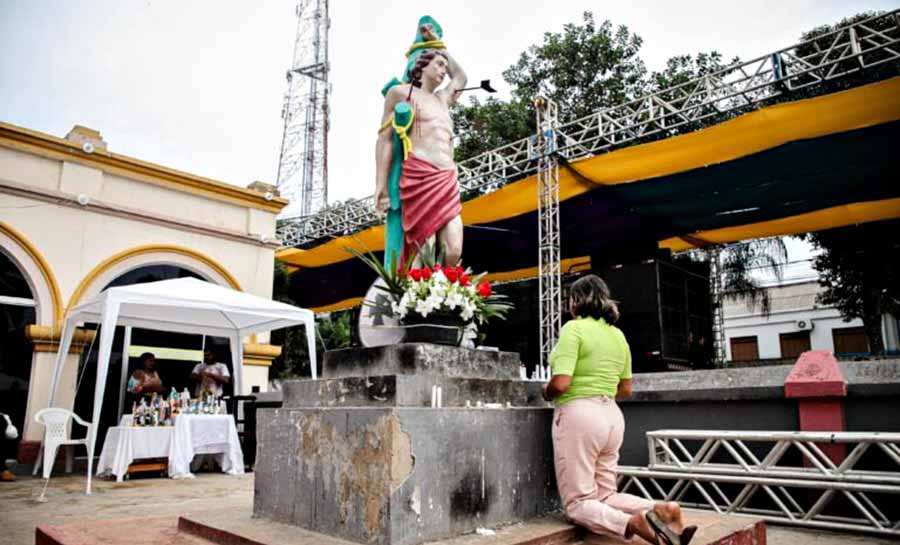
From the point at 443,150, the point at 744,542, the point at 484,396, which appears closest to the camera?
the point at 744,542

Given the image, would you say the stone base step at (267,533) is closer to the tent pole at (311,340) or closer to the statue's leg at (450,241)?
the statue's leg at (450,241)

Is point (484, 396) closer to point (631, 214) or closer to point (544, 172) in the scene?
point (544, 172)

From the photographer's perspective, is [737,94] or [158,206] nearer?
[737,94]

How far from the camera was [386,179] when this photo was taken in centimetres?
410

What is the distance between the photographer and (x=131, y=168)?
9.55m

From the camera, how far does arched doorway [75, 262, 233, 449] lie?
9188mm

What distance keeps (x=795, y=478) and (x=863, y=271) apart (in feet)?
45.9

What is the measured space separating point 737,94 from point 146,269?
29.7 feet

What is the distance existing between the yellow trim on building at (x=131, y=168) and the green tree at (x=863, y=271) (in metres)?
12.7

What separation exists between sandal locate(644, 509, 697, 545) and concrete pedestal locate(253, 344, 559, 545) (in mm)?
741

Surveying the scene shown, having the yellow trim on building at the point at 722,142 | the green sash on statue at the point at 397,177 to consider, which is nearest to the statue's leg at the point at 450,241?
the green sash on statue at the point at 397,177

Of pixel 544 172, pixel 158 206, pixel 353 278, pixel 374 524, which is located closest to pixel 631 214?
pixel 544 172

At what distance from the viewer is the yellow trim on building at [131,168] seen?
27.9ft

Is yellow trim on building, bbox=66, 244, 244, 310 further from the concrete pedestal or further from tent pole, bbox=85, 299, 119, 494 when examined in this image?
the concrete pedestal
